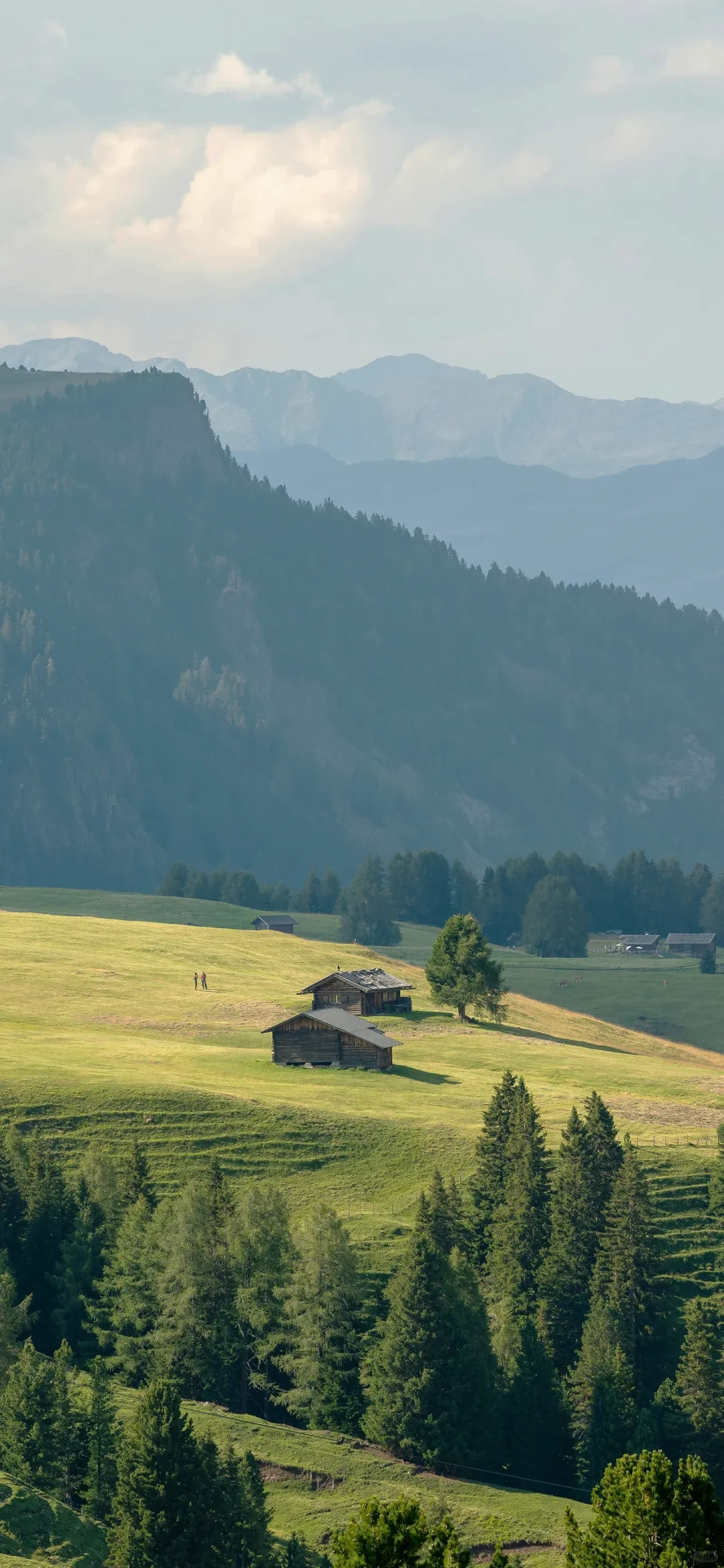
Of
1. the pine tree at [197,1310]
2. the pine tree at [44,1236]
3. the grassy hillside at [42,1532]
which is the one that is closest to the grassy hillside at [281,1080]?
the pine tree at [44,1236]

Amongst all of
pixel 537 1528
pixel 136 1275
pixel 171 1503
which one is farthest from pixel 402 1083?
pixel 171 1503

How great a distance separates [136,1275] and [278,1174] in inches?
517

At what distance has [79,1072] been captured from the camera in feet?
342

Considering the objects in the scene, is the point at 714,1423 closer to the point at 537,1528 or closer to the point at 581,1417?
the point at 581,1417

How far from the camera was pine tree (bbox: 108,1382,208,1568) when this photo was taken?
5866 centimetres

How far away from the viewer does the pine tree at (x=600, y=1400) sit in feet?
245

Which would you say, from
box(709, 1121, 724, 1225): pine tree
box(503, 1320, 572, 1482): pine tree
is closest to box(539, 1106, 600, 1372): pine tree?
box(503, 1320, 572, 1482): pine tree

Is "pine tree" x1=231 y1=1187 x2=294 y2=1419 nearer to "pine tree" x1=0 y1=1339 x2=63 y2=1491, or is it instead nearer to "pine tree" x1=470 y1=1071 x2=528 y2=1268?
"pine tree" x1=470 y1=1071 x2=528 y2=1268

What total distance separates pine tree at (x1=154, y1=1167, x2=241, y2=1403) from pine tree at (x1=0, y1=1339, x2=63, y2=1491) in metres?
10.8

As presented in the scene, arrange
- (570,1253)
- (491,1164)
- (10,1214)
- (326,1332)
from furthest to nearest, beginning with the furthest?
(491,1164) < (10,1214) < (570,1253) < (326,1332)

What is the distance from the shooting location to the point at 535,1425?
7644cm

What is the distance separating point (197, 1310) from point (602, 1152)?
822 inches

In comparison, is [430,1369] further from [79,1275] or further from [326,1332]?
[79,1275]

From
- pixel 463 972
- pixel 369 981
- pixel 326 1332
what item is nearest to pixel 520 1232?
pixel 326 1332
